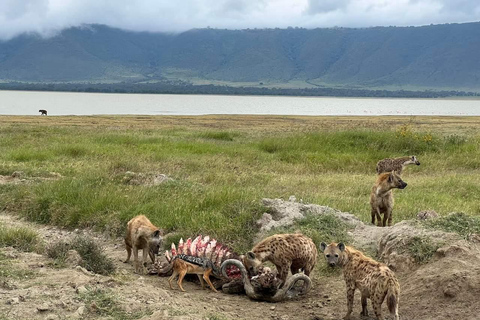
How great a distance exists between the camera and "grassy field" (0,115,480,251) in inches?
456

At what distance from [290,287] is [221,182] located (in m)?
8.01

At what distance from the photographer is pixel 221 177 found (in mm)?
16562

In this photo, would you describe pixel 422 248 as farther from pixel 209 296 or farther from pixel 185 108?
pixel 185 108

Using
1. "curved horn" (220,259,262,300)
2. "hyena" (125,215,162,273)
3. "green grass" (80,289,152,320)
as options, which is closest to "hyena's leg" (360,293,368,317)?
"curved horn" (220,259,262,300)

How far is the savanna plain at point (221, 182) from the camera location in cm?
1057

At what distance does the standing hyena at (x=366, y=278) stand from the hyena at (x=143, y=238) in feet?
8.25

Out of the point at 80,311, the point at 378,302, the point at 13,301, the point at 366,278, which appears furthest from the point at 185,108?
the point at 80,311

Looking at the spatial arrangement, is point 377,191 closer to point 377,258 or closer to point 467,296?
point 377,258

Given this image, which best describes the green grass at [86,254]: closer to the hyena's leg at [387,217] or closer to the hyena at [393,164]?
the hyena's leg at [387,217]

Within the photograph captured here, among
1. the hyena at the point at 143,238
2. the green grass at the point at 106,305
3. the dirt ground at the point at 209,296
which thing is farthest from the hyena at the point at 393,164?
the green grass at the point at 106,305

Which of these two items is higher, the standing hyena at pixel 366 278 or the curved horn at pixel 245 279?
the standing hyena at pixel 366 278

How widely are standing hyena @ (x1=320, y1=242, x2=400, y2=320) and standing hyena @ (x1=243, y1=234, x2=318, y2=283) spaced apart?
1.97 ft

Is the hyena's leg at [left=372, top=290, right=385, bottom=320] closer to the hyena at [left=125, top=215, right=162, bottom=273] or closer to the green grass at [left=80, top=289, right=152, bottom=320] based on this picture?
Answer: the green grass at [left=80, top=289, right=152, bottom=320]

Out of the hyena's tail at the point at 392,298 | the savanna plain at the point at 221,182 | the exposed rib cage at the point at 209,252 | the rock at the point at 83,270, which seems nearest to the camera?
the hyena's tail at the point at 392,298
